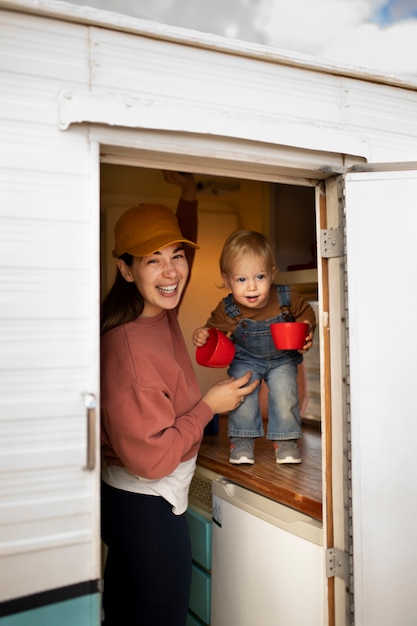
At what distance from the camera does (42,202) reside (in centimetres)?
142

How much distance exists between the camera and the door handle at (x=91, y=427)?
1.43 m

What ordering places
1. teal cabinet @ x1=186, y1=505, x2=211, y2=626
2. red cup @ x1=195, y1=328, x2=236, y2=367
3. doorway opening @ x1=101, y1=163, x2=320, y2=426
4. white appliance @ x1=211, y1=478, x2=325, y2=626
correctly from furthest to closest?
doorway opening @ x1=101, y1=163, x2=320, y2=426, teal cabinet @ x1=186, y1=505, x2=211, y2=626, red cup @ x1=195, y1=328, x2=236, y2=367, white appliance @ x1=211, y1=478, x2=325, y2=626

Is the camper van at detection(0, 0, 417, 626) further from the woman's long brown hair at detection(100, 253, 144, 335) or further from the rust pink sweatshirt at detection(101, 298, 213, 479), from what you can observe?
the woman's long brown hair at detection(100, 253, 144, 335)

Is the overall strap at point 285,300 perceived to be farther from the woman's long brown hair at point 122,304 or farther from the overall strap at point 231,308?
the woman's long brown hair at point 122,304

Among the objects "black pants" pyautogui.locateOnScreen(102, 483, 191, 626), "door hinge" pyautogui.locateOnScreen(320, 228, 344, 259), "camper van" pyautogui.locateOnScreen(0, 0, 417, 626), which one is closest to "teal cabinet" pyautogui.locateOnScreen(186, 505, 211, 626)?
"camper van" pyautogui.locateOnScreen(0, 0, 417, 626)

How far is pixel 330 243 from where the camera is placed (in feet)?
5.91

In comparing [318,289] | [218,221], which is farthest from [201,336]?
[218,221]

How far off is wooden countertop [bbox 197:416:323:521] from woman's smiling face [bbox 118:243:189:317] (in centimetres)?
69

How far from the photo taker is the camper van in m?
1.40

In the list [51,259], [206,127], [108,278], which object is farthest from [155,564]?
[108,278]

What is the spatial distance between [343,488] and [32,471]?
0.90 m

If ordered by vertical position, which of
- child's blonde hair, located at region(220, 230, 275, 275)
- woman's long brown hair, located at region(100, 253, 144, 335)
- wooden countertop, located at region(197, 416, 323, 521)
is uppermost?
Answer: child's blonde hair, located at region(220, 230, 275, 275)

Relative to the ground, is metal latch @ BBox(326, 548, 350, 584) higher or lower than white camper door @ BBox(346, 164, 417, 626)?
lower

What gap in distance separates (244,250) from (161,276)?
1.49ft
